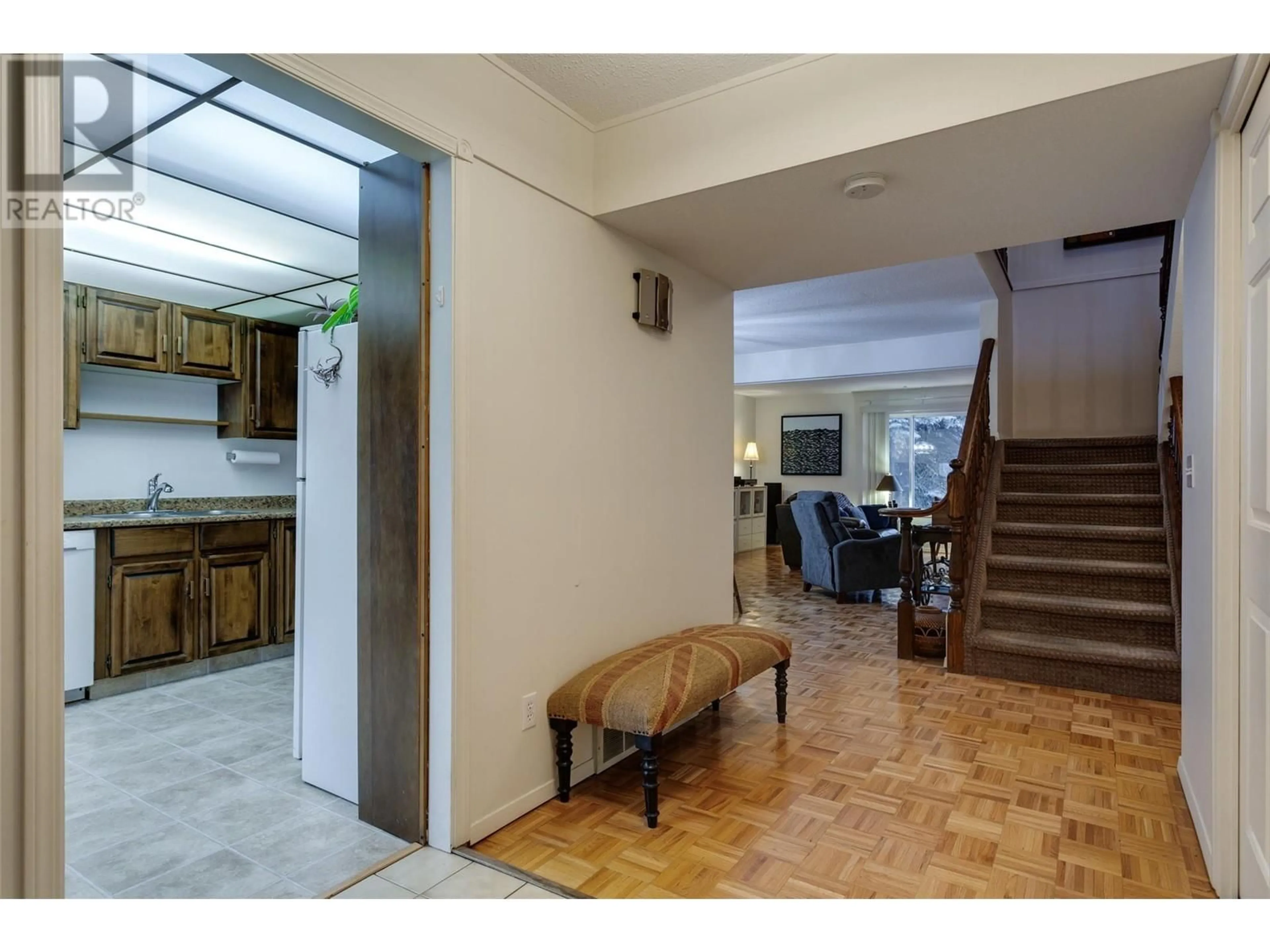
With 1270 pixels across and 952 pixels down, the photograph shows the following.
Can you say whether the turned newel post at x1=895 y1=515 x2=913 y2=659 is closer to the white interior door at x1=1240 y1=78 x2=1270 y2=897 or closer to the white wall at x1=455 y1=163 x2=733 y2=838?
the white wall at x1=455 y1=163 x2=733 y2=838

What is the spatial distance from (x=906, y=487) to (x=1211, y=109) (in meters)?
8.69

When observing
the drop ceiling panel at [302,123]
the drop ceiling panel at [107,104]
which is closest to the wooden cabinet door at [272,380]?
the drop ceiling panel at [107,104]

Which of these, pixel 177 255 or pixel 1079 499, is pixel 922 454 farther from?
pixel 177 255

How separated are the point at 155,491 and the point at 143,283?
1277 millimetres

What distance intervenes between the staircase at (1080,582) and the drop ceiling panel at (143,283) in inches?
189

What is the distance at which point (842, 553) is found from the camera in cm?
592

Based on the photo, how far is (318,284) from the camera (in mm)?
4047

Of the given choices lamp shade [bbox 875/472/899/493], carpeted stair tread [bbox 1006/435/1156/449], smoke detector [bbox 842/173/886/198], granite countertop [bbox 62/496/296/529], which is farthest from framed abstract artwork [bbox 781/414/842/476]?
smoke detector [bbox 842/173/886/198]

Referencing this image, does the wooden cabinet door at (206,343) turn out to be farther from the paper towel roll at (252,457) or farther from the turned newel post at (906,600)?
the turned newel post at (906,600)

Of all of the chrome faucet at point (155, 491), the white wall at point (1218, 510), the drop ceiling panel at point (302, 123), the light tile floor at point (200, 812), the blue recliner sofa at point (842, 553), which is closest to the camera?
the white wall at point (1218, 510)

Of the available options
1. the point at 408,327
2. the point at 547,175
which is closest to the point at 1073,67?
the point at 547,175

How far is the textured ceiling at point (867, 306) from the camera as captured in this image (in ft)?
16.5

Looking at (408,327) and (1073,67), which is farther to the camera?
(408,327)
